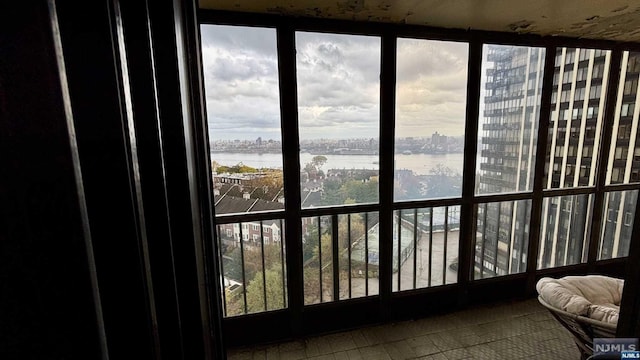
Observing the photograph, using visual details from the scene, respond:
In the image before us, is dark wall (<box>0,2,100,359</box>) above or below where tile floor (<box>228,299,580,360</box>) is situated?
above

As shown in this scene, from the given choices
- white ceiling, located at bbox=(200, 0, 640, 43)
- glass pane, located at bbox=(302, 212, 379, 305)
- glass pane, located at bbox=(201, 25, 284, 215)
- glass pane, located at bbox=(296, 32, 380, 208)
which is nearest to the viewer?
white ceiling, located at bbox=(200, 0, 640, 43)

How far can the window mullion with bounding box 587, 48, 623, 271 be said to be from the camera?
257cm

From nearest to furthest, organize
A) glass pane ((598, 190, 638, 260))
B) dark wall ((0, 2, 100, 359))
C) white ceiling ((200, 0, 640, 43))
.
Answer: dark wall ((0, 2, 100, 359))
white ceiling ((200, 0, 640, 43))
glass pane ((598, 190, 638, 260))

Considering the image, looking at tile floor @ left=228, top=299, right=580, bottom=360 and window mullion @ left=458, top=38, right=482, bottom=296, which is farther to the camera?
window mullion @ left=458, top=38, right=482, bottom=296

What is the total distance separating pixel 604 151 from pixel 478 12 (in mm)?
1979

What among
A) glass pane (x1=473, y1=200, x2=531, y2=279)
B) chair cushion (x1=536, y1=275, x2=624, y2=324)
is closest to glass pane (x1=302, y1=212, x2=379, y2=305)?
glass pane (x1=473, y1=200, x2=531, y2=279)

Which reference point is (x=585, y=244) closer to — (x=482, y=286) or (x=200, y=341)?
(x=482, y=286)

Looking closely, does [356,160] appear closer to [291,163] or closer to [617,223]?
[291,163]

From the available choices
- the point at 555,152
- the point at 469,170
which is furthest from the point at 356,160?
the point at 555,152

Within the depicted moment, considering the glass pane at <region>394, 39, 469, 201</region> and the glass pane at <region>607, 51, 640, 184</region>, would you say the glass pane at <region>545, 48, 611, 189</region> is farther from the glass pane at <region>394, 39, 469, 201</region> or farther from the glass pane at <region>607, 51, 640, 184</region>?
the glass pane at <region>394, 39, 469, 201</region>

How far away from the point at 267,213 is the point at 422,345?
1.55m

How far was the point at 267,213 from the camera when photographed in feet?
7.00

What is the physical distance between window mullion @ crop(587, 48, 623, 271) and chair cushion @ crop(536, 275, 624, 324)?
3.68 ft

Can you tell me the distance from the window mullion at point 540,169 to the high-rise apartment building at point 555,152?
0.04 m
